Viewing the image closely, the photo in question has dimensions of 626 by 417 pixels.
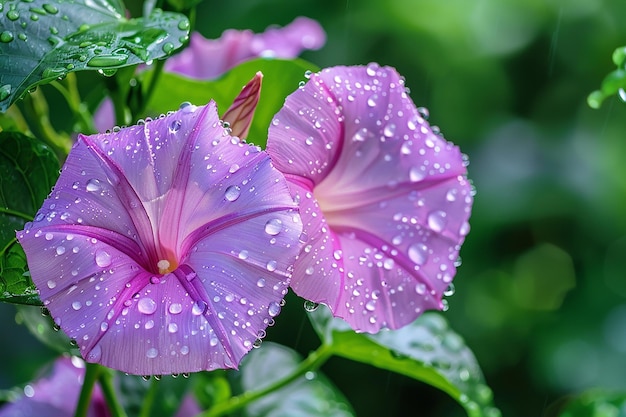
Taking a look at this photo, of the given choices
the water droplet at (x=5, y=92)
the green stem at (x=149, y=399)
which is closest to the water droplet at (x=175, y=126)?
the water droplet at (x=5, y=92)

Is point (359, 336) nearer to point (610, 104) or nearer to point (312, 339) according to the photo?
point (312, 339)

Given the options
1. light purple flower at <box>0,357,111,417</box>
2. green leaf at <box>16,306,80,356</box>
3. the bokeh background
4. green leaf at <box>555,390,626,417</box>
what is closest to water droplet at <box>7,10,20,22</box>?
green leaf at <box>16,306,80,356</box>

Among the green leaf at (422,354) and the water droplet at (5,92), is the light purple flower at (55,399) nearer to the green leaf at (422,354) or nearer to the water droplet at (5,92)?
the green leaf at (422,354)

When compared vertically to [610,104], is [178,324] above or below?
above

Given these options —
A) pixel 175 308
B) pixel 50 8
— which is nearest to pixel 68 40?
pixel 50 8

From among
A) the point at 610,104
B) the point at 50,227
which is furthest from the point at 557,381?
the point at 50,227

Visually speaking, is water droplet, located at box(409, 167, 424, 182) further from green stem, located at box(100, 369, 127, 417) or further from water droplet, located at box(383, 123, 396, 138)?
green stem, located at box(100, 369, 127, 417)
